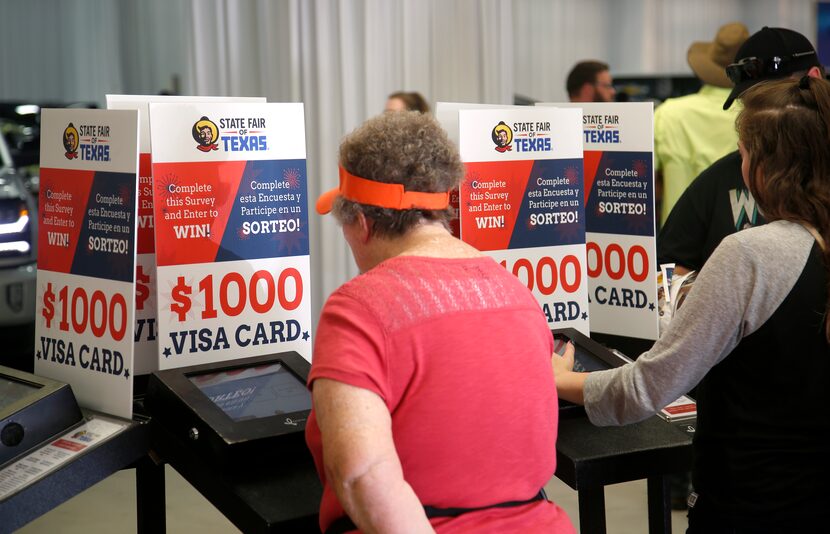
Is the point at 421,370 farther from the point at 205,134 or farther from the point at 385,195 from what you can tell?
the point at 205,134

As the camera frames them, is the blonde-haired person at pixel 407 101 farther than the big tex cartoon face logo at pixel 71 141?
Yes

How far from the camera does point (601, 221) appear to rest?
103 inches

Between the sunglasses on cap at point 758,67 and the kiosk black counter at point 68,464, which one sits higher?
the sunglasses on cap at point 758,67

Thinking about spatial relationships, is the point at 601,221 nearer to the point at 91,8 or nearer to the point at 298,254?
the point at 298,254

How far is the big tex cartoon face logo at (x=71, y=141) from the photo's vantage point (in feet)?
6.55

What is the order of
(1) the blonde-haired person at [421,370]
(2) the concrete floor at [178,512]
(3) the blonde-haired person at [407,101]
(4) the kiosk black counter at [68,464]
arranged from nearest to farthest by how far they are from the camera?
(1) the blonde-haired person at [421,370], (4) the kiosk black counter at [68,464], (2) the concrete floor at [178,512], (3) the blonde-haired person at [407,101]

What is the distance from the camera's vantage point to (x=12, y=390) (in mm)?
1872

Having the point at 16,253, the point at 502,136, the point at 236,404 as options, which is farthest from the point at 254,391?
the point at 16,253

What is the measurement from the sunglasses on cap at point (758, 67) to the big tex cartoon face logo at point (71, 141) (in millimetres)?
1642

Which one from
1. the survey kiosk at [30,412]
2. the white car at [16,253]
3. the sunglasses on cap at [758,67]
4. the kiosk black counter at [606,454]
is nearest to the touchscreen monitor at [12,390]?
the survey kiosk at [30,412]

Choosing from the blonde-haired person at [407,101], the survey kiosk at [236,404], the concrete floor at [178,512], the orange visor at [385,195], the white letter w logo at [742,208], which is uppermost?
the blonde-haired person at [407,101]

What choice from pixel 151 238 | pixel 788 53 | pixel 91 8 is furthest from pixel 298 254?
pixel 91 8

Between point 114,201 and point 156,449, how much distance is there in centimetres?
51

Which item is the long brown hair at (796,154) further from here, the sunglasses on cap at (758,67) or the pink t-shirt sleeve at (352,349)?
the sunglasses on cap at (758,67)
